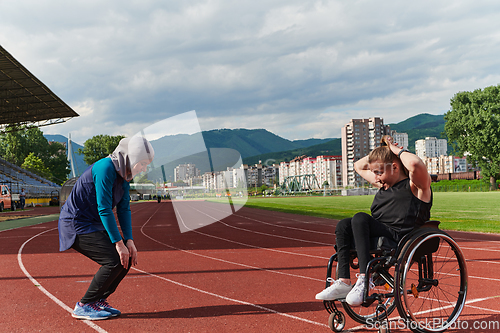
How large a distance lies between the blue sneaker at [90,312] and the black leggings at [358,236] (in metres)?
2.38

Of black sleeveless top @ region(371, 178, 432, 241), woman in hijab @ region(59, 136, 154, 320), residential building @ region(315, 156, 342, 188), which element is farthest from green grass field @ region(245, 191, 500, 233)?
residential building @ region(315, 156, 342, 188)

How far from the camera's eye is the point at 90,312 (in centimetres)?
381

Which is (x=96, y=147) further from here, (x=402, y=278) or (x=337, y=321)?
(x=402, y=278)

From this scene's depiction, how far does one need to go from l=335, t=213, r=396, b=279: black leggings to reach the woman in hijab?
189 cm

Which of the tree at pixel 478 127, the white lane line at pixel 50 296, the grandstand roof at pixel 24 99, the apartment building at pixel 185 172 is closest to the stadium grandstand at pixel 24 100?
the grandstand roof at pixel 24 99

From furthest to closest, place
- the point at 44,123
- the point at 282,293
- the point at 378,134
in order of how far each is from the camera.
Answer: the point at 378,134
the point at 44,123
the point at 282,293

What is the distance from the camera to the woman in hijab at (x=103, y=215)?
347 cm

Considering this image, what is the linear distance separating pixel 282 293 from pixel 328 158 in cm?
18509

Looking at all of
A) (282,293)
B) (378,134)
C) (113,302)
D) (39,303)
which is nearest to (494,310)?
(282,293)

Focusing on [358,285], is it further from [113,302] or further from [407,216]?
[113,302]

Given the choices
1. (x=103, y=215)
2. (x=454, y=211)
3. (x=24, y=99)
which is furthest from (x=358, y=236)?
(x=24, y=99)

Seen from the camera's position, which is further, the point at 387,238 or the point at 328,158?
the point at 328,158

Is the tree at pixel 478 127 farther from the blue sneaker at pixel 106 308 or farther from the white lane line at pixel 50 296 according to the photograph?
the blue sneaker at pixel 106 308

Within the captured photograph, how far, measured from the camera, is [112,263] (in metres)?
3.62
